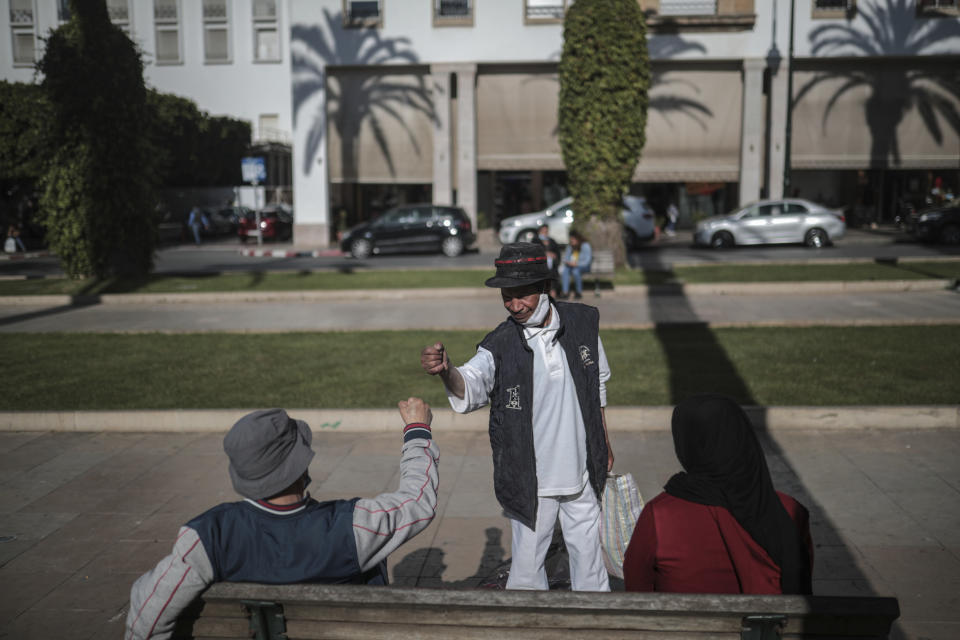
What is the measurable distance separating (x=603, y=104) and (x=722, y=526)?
17.0m

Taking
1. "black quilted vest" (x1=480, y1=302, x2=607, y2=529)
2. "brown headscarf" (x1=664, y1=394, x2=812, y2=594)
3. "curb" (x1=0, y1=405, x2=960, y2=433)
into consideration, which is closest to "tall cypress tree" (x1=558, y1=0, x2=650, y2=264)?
"curb" (x1=0, y1=405, x2=960, y2=433)

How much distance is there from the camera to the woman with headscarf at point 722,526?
2625mm

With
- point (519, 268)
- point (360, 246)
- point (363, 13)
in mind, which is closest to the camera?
point (519, 268)

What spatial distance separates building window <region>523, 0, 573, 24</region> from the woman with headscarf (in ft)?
94.6

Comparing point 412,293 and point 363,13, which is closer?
point 412,293

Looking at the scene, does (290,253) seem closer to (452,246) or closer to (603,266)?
(452,246)

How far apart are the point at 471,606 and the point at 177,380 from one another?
7287mm

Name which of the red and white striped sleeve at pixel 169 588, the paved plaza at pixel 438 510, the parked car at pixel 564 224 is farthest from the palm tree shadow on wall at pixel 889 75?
the red and white striped sleeve at pixel 169 588

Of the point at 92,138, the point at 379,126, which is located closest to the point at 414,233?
the point at 379,126

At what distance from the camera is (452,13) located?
29.9m

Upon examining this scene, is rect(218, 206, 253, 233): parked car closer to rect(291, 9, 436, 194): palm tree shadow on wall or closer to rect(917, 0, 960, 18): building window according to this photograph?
rect(291, 9, 436, 194): palm tree shadow on wall

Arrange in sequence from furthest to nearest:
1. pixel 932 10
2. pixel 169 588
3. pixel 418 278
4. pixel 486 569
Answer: pixel 932 10 < pixel 418 278 < pixel 486 569 < pixel 169 588

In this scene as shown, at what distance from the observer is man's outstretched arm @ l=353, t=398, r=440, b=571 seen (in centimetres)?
261

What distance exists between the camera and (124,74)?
18328 mm
